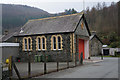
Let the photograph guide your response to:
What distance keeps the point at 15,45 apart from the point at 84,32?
11398 millimetres

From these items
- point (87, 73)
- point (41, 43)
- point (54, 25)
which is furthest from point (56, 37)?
point (87, 73)

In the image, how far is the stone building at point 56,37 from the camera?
70.0 ft

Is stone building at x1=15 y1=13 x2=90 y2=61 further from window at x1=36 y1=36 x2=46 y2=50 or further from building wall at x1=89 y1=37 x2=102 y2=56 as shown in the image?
building wall at x1=89 y1=37 x2=102 y2=56

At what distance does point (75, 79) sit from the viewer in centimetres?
902

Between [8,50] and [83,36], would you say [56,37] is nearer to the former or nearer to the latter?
[83,36]

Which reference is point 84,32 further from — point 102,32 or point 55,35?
point 102,32

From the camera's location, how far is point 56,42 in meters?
22.2

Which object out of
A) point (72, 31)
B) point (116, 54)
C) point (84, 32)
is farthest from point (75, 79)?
point (116, 54)

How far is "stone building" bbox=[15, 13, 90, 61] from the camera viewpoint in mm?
21344

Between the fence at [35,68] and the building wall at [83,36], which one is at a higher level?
the building wall at [83,36]

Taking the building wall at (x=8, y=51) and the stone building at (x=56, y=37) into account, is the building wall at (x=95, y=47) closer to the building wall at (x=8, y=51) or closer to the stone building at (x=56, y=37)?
the stone building at (x=56, y=37)

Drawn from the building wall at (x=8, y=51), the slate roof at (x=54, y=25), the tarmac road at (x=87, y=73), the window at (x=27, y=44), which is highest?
the slate roof at (x=54, y=25)

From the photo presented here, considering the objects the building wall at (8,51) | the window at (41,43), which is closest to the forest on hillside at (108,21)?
the window at (41,43)

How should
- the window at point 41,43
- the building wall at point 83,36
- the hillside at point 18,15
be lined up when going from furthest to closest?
the hillside at point 18,15 → the window at point 41,43 → the building wall at point 83,36
